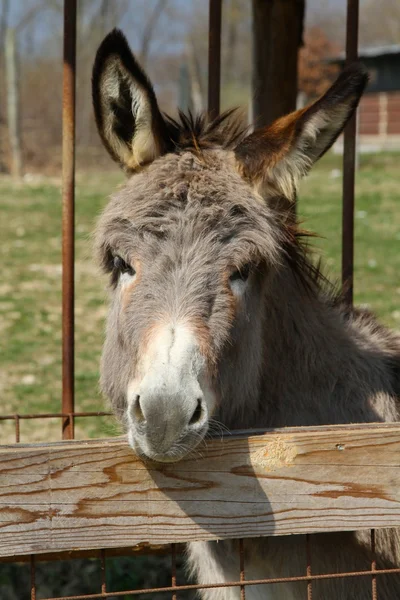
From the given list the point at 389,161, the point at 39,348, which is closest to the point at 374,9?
the point at 389,161

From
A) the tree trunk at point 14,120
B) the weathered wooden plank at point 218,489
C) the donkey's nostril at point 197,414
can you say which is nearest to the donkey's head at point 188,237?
the donkey's nostril at point 197,414

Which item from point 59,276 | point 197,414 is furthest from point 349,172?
point 59,276

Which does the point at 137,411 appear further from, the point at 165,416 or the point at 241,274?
the point at 241,274

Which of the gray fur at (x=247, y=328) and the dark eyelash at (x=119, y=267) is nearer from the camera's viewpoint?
the gray fur at (x=247, y=328)

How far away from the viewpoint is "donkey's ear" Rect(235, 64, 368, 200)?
2666 millimetres

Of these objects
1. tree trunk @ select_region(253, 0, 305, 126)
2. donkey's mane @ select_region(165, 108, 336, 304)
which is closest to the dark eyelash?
donkey's mane @ select_region(165, 108, 336, 304)

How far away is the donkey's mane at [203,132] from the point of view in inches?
111

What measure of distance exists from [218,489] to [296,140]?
125 cm

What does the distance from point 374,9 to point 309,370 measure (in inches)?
2457

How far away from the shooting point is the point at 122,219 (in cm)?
263

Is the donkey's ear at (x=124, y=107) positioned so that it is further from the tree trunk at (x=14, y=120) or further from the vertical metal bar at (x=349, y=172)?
the tree trunk at (x=14, y=120)

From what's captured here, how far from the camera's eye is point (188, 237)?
2.51 meters

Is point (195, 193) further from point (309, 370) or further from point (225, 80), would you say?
point (225, 80)

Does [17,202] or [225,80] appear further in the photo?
[225,80]
